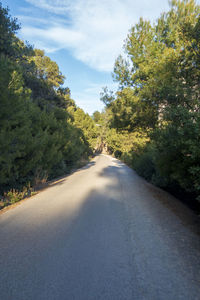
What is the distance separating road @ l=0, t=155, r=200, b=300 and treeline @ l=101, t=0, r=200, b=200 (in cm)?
149

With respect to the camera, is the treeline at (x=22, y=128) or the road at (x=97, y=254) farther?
the treeline at (x=22, y=128)

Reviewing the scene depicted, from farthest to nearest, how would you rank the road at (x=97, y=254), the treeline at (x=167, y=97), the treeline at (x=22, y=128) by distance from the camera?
the treeline at (x=22, y=128) < the treeline at (x=167, y=97) < the road at (x=97, y=254)

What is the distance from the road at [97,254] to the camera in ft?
7.70

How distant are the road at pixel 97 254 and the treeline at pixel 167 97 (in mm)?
1489

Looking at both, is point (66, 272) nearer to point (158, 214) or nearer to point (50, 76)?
point (158, 214)

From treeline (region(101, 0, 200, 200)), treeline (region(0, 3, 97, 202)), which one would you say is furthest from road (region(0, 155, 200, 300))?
treeline (region(0, 3, 97, 202))

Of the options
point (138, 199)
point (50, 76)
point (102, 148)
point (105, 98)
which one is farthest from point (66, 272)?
point (102, 148)

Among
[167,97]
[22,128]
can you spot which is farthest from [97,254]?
[167,97]

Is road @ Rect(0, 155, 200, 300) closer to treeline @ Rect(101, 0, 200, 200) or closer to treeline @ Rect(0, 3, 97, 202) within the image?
treeline @ Rect(101, 0, 200, 200)

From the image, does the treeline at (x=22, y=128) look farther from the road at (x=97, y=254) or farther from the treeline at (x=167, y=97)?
the treeline at (x=167, y=97)

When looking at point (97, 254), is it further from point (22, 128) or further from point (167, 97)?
point (167, 97)

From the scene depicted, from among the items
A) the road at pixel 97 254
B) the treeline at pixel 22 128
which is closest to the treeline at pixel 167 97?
the road at pixel 97 254

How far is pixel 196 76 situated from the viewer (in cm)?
901

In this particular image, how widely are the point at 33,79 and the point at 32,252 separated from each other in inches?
725
